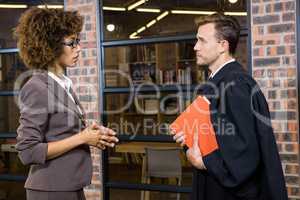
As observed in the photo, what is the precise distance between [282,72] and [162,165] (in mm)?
1623

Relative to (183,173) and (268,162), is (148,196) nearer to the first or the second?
(183,173)

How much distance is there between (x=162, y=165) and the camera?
14.7ft

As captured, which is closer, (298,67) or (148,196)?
(298,67)

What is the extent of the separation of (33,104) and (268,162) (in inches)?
47.0

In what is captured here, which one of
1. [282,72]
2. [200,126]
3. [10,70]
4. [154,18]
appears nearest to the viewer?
[200,126]

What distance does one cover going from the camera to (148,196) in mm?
4516

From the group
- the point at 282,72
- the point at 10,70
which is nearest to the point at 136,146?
the point at 282,72

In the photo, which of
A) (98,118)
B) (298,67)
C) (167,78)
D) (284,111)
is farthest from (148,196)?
(298,67)

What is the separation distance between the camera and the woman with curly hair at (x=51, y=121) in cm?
216

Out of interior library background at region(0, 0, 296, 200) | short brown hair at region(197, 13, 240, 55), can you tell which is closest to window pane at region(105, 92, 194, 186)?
interior library background at region(0, 0, 296, 200)

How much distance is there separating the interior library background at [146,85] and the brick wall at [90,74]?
0.04 meters

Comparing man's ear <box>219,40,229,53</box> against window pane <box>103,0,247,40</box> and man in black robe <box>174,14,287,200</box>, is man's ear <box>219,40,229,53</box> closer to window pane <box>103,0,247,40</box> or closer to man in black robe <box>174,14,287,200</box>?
man in black robe <box>174,14,287,200</box>

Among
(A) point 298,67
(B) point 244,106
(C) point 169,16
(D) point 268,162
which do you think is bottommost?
(D) point 268,162

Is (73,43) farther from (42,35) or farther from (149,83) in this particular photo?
(149,83)
